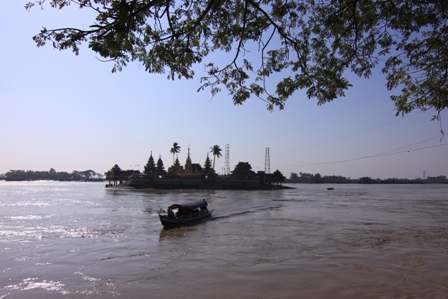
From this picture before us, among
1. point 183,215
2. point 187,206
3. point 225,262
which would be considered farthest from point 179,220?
point 225,262

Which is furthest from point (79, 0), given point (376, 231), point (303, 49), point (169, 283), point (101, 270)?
point (376, 231)

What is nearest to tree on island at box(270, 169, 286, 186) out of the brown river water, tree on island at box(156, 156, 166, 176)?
tree on island at box(156, 156, 166, 176)

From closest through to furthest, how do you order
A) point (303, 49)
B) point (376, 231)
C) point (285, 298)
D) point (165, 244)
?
point (303, 49) < point (285, 298) < point (165, 244) < point (376, 231)

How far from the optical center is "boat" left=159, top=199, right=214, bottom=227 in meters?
23.0

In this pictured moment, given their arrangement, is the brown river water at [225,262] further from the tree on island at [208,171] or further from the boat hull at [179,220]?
the tree on island at [208,171]

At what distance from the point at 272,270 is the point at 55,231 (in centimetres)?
1605

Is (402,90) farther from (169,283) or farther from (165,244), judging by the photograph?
(165,244)

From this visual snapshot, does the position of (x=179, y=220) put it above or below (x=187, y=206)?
below

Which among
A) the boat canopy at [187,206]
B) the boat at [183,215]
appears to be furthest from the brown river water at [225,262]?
the boat canopy at [187,206]

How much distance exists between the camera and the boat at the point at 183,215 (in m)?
23.0

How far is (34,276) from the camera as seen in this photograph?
11523mm

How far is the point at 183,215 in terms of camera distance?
81.7 ft

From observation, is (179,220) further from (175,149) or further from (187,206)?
(175,149)

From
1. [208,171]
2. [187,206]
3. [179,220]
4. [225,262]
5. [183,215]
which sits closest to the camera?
[225,262]
